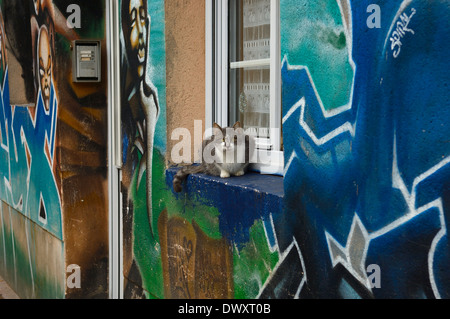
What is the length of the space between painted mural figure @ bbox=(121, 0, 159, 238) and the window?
1.82 feet

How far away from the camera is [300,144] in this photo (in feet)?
9.00

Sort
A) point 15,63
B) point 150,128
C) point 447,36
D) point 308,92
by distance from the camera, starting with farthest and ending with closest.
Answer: point 15,63 → point 150,128 → point 308,92 → point 447,36

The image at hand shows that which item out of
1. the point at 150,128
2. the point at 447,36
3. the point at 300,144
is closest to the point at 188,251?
the point at 150,128

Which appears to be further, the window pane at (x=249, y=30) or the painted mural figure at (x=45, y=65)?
the painted mural figure at (x=45, y=65)

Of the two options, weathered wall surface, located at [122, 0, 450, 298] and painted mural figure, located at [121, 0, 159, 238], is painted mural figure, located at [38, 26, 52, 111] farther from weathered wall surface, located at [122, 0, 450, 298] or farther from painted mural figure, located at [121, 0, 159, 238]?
weathered wall surface, located at [122, 0, 450, 298]

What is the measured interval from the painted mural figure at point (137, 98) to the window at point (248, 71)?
0.55m

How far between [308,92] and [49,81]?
369cm

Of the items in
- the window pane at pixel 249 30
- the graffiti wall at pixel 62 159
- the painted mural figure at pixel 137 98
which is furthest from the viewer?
the graffiti wall at pixel 62 159

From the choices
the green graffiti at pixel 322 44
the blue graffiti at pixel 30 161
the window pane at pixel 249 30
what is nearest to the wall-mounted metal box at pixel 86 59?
the blue graffiti at pixel 30 161

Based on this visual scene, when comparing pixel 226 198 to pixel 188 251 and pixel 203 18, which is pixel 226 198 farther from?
pixel 203 18

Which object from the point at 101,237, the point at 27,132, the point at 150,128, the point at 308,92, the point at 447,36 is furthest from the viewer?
the point at 27,132

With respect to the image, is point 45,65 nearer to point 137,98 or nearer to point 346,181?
point 137,98

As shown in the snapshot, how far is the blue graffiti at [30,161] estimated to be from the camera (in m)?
5.62

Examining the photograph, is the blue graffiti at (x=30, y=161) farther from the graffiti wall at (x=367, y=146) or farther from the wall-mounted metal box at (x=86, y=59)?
the graffiti wall at (x=367, y=146)
